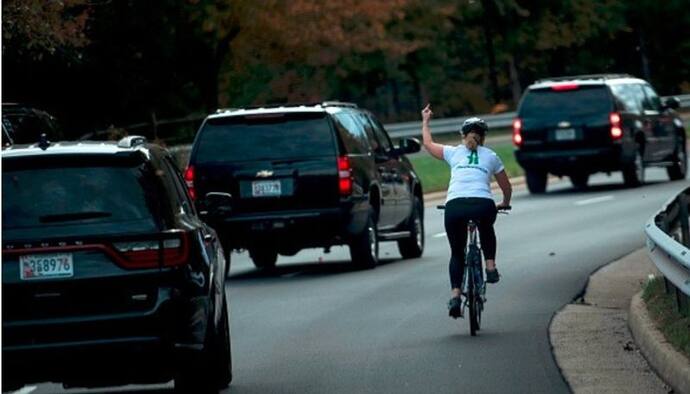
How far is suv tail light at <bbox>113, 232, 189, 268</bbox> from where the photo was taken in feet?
37.2

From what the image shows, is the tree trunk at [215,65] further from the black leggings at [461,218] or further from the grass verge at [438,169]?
the black leggings at [461,218]

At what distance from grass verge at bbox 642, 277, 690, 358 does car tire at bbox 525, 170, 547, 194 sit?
2049 cm

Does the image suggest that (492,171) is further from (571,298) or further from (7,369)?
(7,369)

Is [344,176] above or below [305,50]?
above

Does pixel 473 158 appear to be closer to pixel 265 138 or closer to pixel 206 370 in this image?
pixel 206 370

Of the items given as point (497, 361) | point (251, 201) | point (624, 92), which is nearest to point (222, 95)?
point (624, 92)

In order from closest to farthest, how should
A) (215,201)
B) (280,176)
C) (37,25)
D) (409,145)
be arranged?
(215,201) → (280,176) → (409,145) → (37,25)

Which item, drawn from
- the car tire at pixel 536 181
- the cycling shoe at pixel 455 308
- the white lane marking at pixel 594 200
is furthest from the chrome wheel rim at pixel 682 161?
the cycling shoe at pixel 455 308

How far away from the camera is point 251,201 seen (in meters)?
22.1

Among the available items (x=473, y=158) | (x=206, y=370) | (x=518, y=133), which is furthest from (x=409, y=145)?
(x=518, y=133)

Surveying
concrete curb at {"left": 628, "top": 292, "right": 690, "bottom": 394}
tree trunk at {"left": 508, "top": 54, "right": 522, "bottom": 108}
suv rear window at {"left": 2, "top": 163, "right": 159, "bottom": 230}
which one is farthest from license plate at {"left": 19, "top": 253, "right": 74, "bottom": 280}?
tree trunk at {"left": 508, "top": 54, "right": 522, "bottom": 108}

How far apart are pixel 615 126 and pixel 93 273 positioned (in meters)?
25.2

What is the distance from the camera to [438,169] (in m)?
44.0

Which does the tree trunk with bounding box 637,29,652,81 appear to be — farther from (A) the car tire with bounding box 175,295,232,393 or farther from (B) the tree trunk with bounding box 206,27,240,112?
(A) the car tire with bounding box 175,295,232,393
